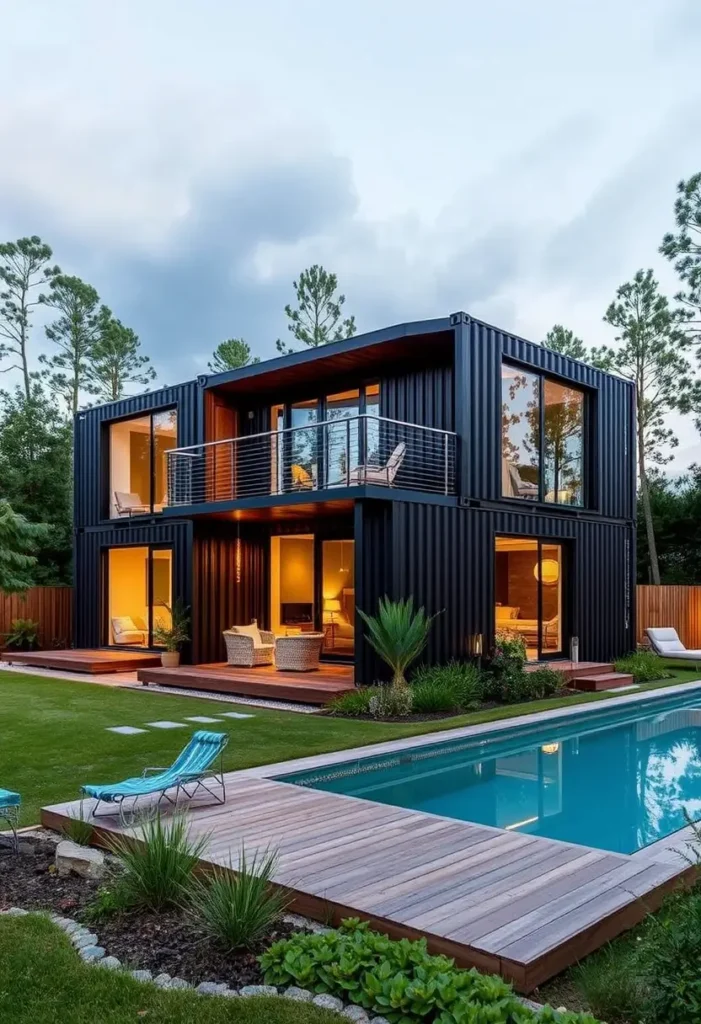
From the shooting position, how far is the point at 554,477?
14.6 meters

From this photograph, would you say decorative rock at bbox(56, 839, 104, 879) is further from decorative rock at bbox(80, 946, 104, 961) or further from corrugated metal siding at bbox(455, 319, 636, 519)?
corrugated metal siding at bbox(455, 319, 636, 519)

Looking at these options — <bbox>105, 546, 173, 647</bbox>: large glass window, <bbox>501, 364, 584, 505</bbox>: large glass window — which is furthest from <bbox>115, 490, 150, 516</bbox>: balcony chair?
<bbox>501, 364, 584, 505</bbox>: large glass window

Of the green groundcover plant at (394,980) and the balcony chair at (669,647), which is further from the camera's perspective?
the balcony chair at (669,647)

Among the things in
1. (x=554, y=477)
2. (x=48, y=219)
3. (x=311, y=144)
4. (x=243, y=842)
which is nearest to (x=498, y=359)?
(x=554, y=477)

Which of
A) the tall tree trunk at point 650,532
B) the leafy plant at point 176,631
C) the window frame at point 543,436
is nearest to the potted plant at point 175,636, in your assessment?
the leafy plant at point 176,631

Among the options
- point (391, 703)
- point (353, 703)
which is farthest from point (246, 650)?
point (391, 703)

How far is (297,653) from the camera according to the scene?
12633 millimetres

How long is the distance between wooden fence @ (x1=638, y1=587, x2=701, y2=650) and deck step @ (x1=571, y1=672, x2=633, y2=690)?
19.8ft

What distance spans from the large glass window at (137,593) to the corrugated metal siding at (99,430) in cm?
115

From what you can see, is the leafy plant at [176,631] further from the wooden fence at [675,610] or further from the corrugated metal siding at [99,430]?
the wooden fence at [675,610]

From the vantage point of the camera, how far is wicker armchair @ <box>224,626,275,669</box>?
13.5 m

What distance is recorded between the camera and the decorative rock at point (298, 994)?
10.3 feet

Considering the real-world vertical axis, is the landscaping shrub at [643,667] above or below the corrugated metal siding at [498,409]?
below

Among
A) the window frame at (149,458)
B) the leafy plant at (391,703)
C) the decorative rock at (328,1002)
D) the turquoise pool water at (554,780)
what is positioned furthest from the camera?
the window frame at (149,458)
